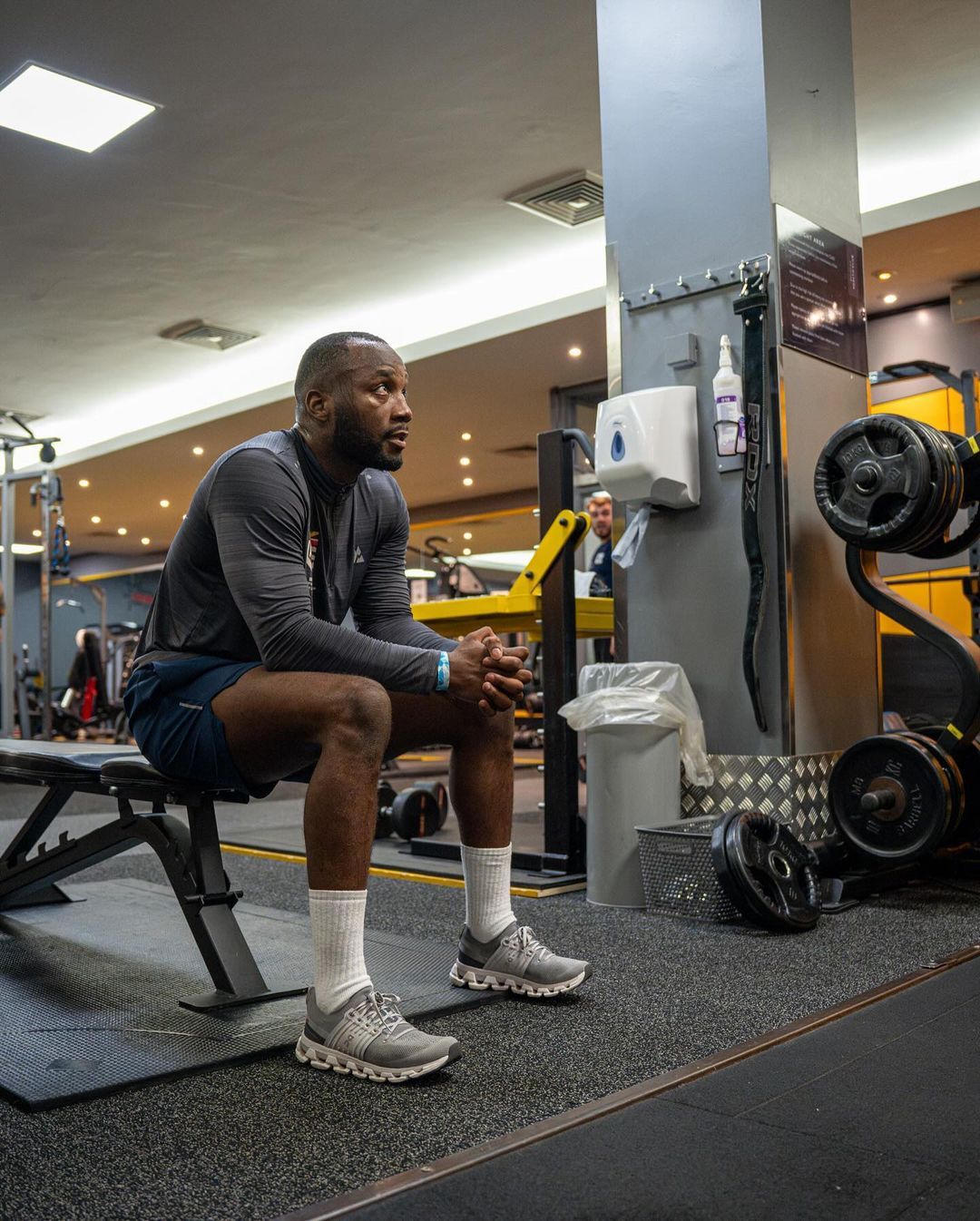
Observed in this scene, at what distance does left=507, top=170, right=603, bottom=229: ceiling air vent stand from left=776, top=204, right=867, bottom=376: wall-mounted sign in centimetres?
265

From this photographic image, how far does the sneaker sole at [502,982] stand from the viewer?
196 cm

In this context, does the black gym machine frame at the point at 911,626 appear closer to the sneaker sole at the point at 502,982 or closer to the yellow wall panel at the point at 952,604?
the sneaker sole at the point at 502,982

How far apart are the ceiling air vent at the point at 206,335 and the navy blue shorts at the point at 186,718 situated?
20.8ft

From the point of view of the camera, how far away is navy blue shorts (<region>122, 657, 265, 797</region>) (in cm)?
184

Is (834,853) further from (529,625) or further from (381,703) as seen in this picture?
(381,703)

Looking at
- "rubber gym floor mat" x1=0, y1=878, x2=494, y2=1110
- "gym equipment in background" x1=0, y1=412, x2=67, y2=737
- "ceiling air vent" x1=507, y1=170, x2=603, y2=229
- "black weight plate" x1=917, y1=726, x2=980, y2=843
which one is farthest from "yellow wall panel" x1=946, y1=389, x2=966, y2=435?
"gym equipment in background" x1=0, y1=412, x2=67, y2=737

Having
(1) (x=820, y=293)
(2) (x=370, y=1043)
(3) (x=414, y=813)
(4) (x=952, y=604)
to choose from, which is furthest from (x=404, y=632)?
(4) (x=952, y=604)

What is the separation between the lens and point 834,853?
2889mm

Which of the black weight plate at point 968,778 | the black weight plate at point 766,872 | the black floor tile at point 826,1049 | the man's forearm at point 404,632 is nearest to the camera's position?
the black floor tile at point 826,1049

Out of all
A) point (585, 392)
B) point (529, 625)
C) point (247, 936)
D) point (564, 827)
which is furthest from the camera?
point (585, 392)

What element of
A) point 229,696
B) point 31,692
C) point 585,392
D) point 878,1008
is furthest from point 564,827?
point 31,692

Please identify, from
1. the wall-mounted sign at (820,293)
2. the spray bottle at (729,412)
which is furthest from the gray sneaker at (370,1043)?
the wall-mounted sign at (820,293)

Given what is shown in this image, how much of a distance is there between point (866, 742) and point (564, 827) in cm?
Answer: 93

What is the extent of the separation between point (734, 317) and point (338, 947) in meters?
2.12
